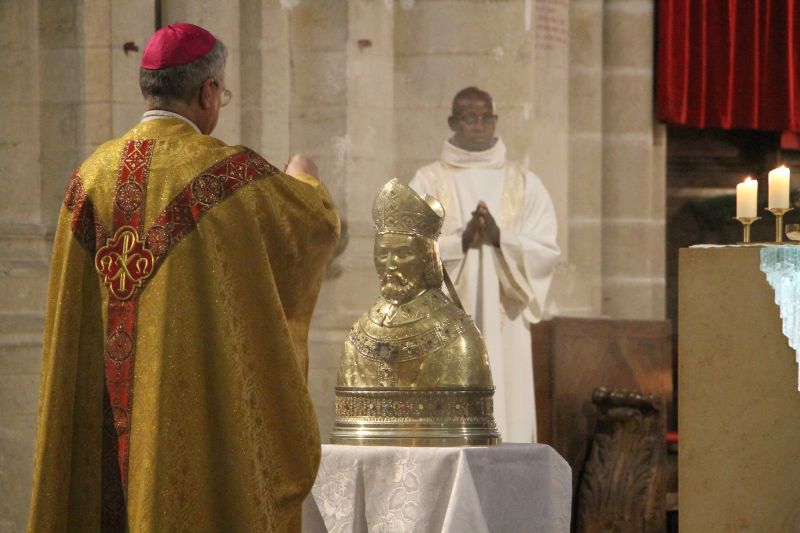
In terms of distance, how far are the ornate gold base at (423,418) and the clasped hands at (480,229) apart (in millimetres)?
2528

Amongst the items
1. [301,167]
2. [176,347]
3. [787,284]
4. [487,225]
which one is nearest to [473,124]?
[487,225]

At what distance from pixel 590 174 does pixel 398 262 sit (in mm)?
5156

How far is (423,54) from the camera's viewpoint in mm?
8297

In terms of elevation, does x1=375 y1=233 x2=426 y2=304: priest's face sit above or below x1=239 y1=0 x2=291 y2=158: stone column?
below

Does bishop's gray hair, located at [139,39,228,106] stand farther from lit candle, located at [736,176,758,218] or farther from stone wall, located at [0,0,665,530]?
stone wall, located at [0,0,665,530]

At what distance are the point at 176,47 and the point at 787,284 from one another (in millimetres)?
2392

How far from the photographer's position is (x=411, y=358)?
4.61 meters

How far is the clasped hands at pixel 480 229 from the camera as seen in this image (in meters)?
7.11

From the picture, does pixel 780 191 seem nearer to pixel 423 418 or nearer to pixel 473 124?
pixel 423 418

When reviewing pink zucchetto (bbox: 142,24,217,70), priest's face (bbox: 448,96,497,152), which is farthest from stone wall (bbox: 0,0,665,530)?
pink zucchetto (bbox: 142,24,217,70)

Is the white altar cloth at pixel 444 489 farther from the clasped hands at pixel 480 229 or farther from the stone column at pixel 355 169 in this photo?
the stone column at pixel 355 169

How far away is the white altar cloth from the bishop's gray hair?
1.12m

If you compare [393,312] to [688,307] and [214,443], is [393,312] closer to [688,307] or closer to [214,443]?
[214,443]

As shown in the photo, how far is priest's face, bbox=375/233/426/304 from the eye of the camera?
4.71m
